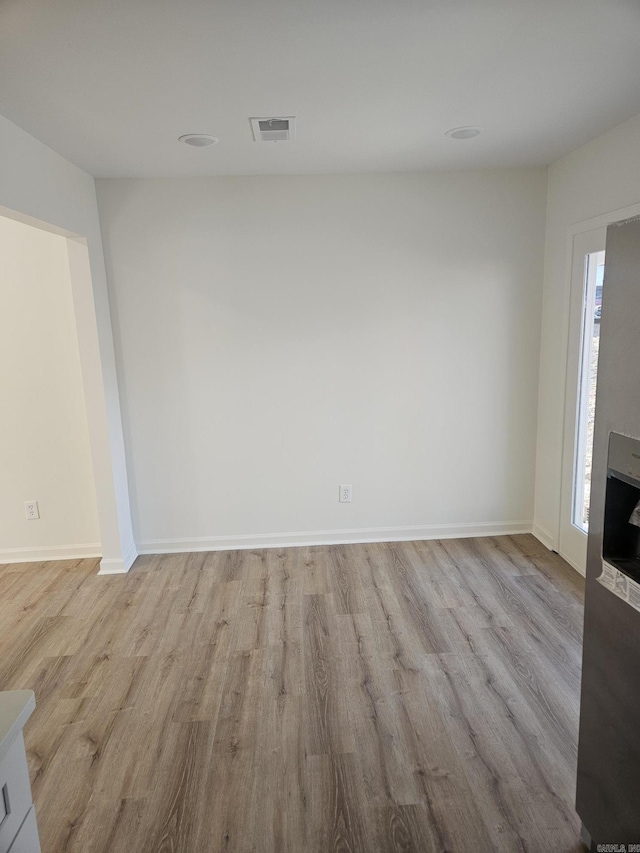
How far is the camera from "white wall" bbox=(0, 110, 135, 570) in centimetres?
270

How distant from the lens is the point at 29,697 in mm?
1103

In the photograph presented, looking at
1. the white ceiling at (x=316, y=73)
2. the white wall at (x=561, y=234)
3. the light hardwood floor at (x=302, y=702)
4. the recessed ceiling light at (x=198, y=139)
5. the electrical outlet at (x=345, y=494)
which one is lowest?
the light hardwood floor at (x=302, y=702)

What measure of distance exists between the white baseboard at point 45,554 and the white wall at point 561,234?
3.21m

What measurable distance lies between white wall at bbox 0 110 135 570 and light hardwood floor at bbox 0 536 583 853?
415 mm

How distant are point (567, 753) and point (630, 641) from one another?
97cm

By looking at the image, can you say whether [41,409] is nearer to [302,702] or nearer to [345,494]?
[345,494]

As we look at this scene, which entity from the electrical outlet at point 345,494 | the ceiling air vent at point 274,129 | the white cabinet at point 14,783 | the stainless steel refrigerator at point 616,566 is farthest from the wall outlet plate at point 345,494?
the white cabinet at point 14,783

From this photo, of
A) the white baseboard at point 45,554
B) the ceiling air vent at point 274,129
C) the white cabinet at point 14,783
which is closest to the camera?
the white cabinet at point 14,783

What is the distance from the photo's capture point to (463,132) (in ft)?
8.91

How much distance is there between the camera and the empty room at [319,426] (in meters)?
1.68

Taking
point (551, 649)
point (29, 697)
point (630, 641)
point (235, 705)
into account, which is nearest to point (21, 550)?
point (235, 705)

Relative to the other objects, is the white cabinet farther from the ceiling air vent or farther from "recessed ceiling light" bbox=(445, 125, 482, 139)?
"recessed ceiling light" bbox=(445, 125, 482, 139)

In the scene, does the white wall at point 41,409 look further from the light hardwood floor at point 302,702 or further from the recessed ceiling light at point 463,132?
the recessed ceiling light at point 463,132

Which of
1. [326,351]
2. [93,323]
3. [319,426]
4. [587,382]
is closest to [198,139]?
[93,323]
